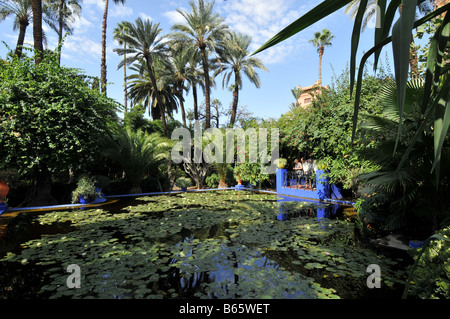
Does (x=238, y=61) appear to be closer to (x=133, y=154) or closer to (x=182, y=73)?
(x=182, y=73)

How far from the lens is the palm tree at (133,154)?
12657mm

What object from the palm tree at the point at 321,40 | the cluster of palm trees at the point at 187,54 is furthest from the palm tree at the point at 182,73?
the palm tree at the point at 321,40

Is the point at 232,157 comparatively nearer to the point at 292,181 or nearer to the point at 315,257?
the point at 292,181

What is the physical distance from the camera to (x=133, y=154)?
12.9 m

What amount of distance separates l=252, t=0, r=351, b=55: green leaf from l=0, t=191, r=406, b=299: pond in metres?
2.56

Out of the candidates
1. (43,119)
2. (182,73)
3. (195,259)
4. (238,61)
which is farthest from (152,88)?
(195,259)

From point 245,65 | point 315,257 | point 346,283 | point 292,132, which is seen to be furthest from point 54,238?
point 245,65

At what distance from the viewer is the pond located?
113 inches

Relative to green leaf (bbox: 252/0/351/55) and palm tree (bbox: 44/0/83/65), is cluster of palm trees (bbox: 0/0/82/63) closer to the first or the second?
palm tree (bbox: 44/0/83/65)

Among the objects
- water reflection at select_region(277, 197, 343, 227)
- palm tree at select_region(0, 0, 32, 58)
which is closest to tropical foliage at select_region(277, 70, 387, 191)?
water reflection at select_region(277, 197, 343, 227)

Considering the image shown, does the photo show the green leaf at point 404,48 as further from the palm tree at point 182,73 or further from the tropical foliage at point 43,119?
the palm tree at point 182,73

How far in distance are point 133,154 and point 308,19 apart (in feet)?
42.3

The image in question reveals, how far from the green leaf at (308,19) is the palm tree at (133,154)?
1258cm

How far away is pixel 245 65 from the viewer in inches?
860
